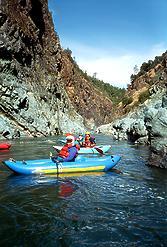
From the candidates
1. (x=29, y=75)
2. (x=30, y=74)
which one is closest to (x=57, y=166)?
(x=29, y=75)

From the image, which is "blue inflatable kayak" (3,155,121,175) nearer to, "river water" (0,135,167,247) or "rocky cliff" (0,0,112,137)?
"river water" (0,135,167,247)

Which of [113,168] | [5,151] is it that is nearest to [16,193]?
[113,168]

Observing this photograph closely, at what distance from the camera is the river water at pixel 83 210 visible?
222 inches

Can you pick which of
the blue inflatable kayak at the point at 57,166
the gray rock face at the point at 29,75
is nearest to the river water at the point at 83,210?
the blue inflatable kayak at the point at 57,166

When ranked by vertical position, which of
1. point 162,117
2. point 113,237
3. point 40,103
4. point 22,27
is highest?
point 22,27

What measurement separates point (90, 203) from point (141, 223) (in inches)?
68.8

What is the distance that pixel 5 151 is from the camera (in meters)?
18.4

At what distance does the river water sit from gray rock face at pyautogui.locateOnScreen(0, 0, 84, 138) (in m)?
19.0

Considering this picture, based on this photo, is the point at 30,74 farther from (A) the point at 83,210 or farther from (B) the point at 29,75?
(A) the point at 83,210

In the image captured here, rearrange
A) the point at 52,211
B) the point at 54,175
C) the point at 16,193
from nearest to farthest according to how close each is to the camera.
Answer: the point at 52,211 → the point at 16,193 → the point at 54,175

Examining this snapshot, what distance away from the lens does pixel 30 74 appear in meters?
38.4

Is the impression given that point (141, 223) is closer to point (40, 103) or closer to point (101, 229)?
point (101, 229)

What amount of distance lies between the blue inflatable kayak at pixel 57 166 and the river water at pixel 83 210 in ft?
1.04

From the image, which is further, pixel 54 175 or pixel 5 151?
pixel 5 151
